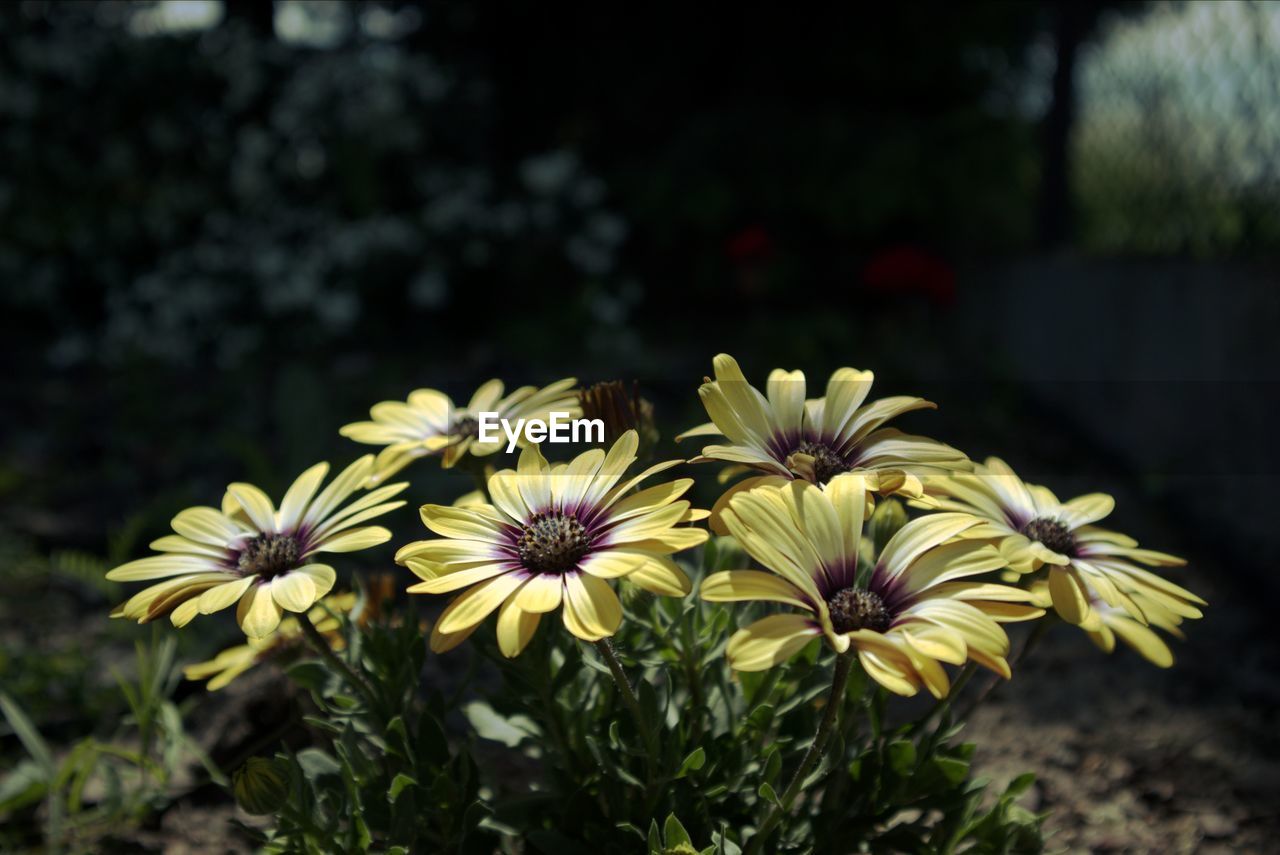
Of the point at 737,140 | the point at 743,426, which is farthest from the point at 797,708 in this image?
the point at 737,140

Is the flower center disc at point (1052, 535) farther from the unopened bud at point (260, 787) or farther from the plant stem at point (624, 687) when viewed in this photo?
the unopened bud at point (260, 787)

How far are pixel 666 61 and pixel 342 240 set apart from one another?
158 cm

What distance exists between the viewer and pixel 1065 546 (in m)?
0.98

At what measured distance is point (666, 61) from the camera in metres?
4.60

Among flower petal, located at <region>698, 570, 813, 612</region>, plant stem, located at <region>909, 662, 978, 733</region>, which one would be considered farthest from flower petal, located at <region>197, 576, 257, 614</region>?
plant stem, located at <region>909, 662, 978, 733</region>

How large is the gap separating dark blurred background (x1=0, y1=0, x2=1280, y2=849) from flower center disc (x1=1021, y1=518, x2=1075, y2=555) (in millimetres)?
2601

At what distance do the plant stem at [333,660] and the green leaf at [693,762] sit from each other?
1.02 feet

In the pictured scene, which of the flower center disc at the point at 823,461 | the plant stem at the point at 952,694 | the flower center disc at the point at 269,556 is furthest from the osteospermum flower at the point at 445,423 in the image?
the plant stem at the point at 952,694

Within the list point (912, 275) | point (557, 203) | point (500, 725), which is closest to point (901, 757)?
point (500, 725)

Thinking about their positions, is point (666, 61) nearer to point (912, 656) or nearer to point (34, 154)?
point (34, 154)

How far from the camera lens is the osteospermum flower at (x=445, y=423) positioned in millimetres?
1061

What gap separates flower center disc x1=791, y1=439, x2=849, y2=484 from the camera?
3.11 ft

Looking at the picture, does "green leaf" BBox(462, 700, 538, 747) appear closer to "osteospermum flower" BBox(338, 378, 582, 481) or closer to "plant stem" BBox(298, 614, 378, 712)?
"plant stem" BBox(298, 614, 378, 712)

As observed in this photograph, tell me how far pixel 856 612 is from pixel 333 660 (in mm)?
476
